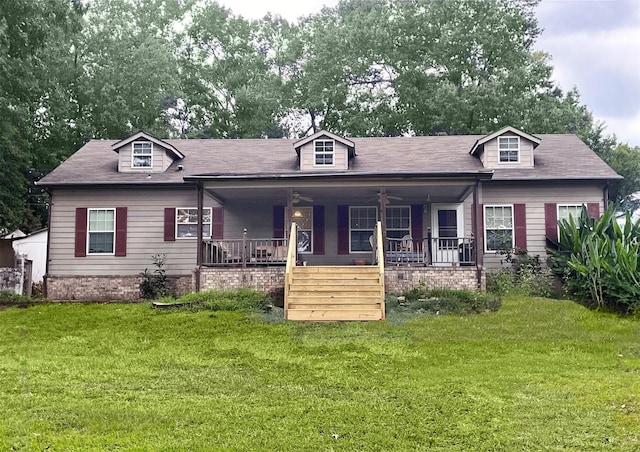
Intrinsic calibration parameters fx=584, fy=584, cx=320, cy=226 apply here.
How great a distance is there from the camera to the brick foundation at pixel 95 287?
16188 mm

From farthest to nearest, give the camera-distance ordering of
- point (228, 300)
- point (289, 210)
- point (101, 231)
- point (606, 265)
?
1. point (101, 231)
2. point (289, 210)
3. point (228, 300)
4. point (606, 265)

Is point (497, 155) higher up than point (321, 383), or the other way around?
point (497, 155)

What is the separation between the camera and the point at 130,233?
1655 centimetres

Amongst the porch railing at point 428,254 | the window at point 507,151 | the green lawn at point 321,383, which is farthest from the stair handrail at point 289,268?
the window at point 507,151

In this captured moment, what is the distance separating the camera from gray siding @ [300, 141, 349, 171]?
1691 centimetres

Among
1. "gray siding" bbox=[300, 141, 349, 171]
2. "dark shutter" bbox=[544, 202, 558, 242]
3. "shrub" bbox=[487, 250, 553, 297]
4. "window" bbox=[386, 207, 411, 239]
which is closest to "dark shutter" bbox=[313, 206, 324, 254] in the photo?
"gray siding" bbox=[300, 141, 349, 171]

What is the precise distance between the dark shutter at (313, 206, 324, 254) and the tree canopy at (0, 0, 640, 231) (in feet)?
38.0

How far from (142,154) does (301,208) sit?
4.95 m

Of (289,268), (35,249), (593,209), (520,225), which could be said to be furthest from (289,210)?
(35,249)

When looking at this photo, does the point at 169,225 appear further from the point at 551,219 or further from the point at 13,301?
the point at 551,219

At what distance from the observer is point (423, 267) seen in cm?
1383

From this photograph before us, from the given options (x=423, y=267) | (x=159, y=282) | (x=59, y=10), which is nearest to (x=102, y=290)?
(x=159, y=282)

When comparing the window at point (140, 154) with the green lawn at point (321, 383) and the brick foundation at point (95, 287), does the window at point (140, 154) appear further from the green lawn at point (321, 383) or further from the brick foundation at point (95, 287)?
the green lawn at point (321, 383)

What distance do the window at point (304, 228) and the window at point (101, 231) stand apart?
527 centimetres
